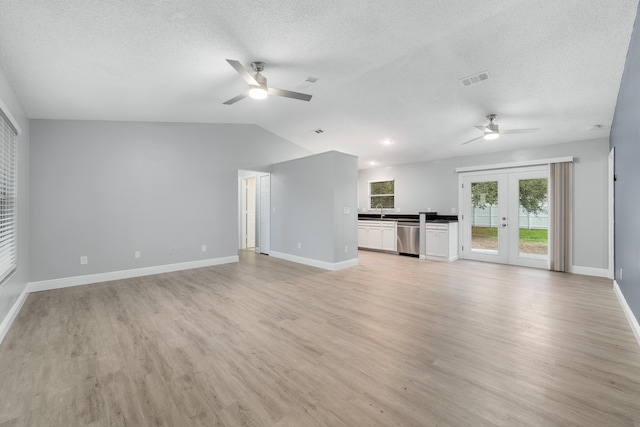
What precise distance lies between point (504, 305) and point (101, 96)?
592 cm

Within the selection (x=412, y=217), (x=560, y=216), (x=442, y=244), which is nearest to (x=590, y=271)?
(x=560, y=216)

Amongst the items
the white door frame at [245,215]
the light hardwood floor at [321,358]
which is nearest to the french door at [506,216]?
the light hardwood floor at [321,358]

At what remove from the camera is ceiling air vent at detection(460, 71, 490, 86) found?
3.51m

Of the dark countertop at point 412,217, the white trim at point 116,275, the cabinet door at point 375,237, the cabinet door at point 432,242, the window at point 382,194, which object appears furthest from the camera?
the window at point 382,194

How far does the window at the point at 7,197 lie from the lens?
3.11m

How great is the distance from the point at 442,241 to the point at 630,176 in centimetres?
390

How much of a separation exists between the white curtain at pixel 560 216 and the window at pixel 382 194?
371 centimetres

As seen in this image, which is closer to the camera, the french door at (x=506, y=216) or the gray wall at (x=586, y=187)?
the gray wall at (x=586, y=187)

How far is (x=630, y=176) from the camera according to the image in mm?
2861

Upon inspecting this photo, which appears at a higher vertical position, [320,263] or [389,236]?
[389,236]

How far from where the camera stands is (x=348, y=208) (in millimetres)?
5918

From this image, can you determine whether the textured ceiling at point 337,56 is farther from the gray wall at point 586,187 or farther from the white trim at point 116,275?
the white trim at point 116,275

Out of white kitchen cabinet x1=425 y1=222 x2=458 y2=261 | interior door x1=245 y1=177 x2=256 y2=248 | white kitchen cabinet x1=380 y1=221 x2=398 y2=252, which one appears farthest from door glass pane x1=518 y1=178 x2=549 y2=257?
interior door x1=245 y1=177 x2=256 y2=248

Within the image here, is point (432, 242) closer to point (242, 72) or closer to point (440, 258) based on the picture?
point (440, 258)
